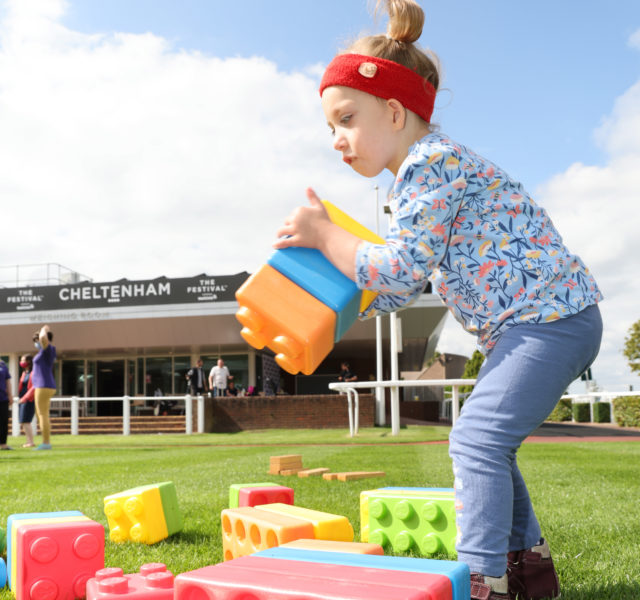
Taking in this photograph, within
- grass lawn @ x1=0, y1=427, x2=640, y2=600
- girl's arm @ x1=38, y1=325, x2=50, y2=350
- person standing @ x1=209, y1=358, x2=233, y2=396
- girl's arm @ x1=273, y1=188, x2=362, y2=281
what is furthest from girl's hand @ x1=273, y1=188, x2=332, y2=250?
person standing @ x1=209, y1=358, x2=233, y2=396

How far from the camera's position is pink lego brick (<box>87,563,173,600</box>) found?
1.77 meters

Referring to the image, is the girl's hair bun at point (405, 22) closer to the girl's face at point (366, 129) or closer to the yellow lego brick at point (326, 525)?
the girl's face at point (366, 129)

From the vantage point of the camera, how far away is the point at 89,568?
228 centimetres

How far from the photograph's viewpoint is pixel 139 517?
3053 mm

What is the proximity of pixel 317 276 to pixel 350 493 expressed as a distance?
2981 mm

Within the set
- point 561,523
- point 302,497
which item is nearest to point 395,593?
point 561,523

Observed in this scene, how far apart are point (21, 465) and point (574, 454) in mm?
7193

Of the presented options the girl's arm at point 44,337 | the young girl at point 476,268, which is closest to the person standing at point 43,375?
the girl's arm at point 44,337

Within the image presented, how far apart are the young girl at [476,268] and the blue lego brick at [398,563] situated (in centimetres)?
35

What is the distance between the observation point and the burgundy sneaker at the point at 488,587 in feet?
5.85

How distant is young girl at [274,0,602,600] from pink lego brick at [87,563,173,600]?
86cm

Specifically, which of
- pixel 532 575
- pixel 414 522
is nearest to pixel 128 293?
pixel 414 522

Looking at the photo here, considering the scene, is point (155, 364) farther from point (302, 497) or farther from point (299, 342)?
point (299, 342)

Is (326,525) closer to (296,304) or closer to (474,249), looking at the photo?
(296,304)
